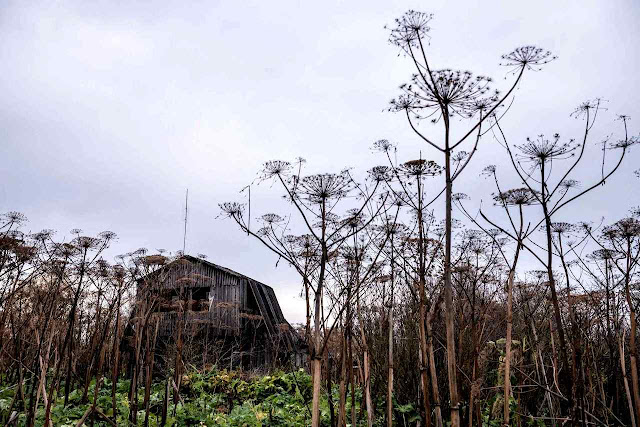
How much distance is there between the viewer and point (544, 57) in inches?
127

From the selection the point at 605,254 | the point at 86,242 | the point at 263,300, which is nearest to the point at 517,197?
the point at 605,254

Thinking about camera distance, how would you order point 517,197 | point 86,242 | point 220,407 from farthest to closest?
point 220,407 < point 86,242 < point 517,197

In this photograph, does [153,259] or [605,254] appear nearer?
[605,254]

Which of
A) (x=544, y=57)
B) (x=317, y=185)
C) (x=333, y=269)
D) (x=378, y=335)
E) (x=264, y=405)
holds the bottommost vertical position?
(x=264, y=405)

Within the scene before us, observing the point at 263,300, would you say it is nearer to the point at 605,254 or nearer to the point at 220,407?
the point at 220,407

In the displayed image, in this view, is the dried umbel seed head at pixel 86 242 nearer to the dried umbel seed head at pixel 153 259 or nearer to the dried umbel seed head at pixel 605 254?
the dried umbel seed head at pixel 153 259

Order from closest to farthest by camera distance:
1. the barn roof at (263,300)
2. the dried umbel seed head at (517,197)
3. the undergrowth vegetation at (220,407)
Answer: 1. the dried umbel seed head at (517,197)
2. the undergrowth vegetation at (220,407)
3. the barn roof at (263,300)

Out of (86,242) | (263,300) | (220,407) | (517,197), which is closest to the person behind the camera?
(517,197)

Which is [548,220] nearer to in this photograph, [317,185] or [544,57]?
[544,57]

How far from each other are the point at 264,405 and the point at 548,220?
9287mm

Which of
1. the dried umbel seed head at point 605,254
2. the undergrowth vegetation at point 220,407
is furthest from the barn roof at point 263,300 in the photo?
the dried umbel seed head at point 605,254

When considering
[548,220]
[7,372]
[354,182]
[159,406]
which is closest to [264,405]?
[159,406]

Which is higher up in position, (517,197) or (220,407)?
(517,197)

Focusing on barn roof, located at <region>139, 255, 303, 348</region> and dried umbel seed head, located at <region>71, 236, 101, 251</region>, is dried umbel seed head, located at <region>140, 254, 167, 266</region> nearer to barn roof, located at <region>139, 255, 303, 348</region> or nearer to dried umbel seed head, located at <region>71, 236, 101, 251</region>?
dried umbel seed head, located at <region>71, 236, 101, 251</region>
